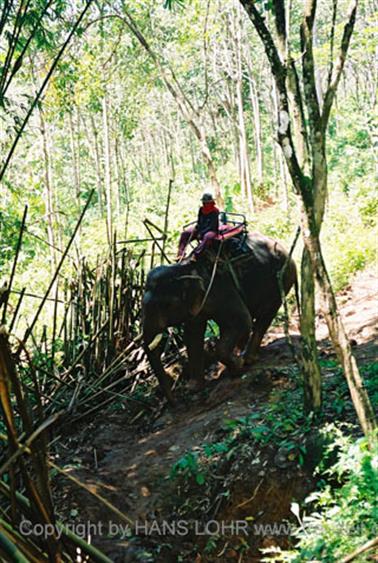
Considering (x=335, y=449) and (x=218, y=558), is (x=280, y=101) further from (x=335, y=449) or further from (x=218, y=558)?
(x=218, y=558)

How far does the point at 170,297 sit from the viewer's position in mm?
6422

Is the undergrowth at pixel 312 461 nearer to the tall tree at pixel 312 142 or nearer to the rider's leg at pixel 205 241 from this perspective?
the tall tree at pixel 312 142

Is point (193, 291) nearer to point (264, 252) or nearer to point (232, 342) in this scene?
point (232, 342)

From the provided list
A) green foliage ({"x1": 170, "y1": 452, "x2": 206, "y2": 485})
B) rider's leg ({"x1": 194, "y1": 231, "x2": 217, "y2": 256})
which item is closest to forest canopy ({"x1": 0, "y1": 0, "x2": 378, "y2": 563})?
green foliage ({"x1": 170, "y1": 452, "x2": 206, "y2": 485})

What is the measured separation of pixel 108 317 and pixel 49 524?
5705mm

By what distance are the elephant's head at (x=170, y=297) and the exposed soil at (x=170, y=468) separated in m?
0.74

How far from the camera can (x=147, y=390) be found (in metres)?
6.95

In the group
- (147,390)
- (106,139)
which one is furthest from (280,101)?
(106,139)

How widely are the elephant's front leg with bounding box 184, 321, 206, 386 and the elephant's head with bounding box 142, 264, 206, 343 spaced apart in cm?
25

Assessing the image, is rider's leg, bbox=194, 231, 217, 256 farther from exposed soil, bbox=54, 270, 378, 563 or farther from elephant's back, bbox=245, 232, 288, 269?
exposed soil, bbox=54, 270, 378, 563

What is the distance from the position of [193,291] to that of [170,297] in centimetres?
26

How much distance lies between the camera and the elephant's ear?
6.52 metres

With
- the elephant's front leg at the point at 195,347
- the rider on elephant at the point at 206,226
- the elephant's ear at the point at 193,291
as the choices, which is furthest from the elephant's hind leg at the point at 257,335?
the rider on elephant at the point at 206,226

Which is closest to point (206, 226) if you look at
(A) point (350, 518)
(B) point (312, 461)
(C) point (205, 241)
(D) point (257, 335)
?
(C) point (205, 241)
